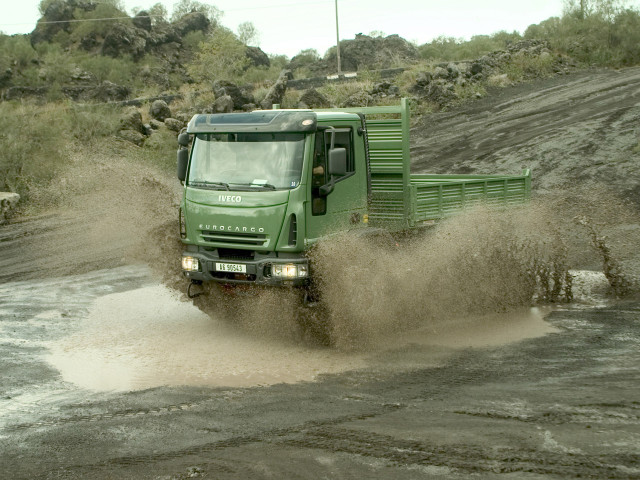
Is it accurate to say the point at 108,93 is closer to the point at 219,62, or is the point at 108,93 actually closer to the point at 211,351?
the point at 219,62

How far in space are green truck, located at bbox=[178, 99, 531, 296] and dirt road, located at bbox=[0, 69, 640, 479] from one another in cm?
71

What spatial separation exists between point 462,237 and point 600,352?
9.15 ft

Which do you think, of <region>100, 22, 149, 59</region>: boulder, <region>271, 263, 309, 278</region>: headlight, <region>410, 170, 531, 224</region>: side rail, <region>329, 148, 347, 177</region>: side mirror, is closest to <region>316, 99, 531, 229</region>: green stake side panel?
<region>410, 170, 531, 224</region>: side rail

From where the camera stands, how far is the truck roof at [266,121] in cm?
948

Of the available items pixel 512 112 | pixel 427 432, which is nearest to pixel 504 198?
pixel 427 432

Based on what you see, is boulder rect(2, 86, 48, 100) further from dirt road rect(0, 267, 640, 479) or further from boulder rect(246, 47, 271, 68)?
dirt road rect(0, 267, 640, 479)

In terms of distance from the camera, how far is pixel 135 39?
5812 centimetres

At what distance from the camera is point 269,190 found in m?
9.55

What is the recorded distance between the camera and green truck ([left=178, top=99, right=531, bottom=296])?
946 cm

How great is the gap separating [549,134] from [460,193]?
1671 centimetres

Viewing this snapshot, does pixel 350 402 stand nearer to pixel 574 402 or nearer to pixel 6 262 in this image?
pixel 574 402

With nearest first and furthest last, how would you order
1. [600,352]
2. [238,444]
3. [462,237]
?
[238,444]
[600,352]
[462,237]

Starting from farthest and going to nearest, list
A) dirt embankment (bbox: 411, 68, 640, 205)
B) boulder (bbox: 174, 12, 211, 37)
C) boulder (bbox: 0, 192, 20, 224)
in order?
boulder (bbox: 174, 12, 211, 37) → dirt embankment (bbox: 411, 68, 640, 205) → boulder (bbox: 0, 192, 20, 224)

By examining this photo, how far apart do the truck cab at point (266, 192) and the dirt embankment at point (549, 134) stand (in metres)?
12.3
